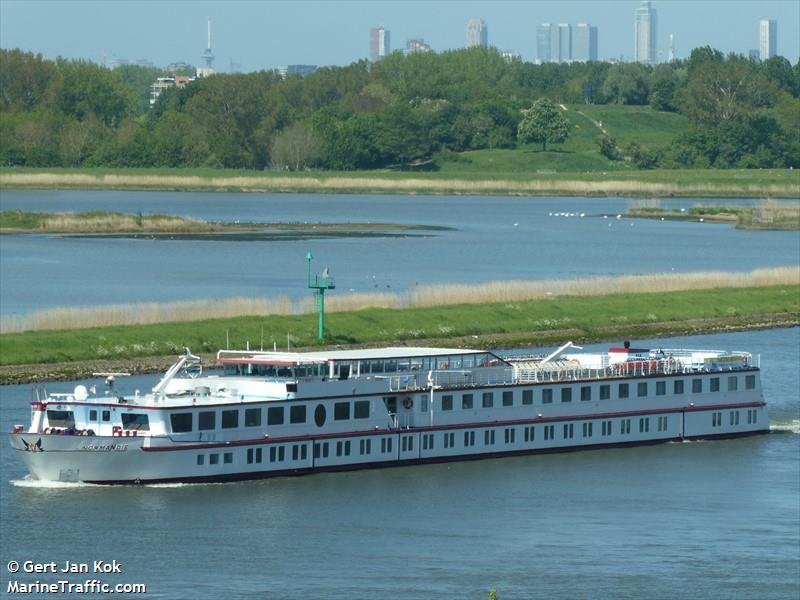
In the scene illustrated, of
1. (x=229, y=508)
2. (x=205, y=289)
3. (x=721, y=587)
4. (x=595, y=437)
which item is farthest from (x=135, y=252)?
(x=721, y=587)

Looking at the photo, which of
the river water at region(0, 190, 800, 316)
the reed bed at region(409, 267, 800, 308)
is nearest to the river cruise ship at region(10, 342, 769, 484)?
the reed bed at region(409, 267, 800, 308)

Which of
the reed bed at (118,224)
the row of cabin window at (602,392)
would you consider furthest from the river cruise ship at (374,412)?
the reed bed at (118,224)

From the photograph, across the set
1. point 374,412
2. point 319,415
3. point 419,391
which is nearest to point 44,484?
point 319,415

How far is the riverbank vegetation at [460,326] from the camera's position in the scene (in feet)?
266

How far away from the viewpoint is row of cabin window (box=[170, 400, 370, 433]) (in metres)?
58.3

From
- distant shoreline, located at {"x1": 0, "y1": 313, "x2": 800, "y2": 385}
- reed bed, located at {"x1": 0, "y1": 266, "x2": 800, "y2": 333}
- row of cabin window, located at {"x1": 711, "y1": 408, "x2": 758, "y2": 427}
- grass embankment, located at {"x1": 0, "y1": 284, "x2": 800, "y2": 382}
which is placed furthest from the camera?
reed bed, located at {"x1": 0, "y1": 266, "x2": 800, "y2": 333}

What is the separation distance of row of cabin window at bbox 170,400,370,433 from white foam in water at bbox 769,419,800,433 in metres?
18.8

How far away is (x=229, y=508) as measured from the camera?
55625mm

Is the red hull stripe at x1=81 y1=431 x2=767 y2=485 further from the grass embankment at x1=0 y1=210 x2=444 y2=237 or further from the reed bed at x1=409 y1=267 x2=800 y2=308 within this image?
the grass embankment at x1=0 y1=210 x2=444 y2=237

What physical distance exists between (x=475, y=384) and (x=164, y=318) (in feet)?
87.9

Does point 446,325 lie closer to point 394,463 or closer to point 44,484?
point 394,463

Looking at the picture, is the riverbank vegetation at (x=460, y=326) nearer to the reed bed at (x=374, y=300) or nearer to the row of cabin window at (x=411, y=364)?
the reed bed at (x=374, y=300)

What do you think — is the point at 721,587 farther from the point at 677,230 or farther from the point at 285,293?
the point at 677,230

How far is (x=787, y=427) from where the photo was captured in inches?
2874
